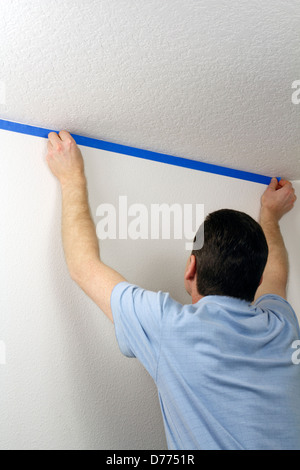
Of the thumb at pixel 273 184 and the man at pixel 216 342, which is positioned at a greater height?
the thumb at pixel 273 184

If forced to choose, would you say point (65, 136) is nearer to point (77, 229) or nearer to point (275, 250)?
point (77, 229)

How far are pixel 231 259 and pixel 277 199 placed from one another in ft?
3.20

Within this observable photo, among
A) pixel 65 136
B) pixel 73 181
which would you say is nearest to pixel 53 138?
pixel 65 136

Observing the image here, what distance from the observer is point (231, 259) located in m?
1.26

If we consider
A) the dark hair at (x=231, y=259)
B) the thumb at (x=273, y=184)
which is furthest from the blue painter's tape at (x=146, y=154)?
the dark hair at (x=231, y=259)

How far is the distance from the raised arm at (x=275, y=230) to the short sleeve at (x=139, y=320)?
0.82 metres

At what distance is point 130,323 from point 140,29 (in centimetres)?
82

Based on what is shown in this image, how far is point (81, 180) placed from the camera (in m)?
1.57

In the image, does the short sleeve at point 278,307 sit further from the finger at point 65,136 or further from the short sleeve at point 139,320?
the finger at point 65,136

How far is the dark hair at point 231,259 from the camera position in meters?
1.26

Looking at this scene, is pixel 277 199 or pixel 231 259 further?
pixel 277 199

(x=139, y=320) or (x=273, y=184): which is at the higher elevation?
(x=273, y=184)

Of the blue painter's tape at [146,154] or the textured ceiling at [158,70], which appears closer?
the textured ceiling at [158,70]
